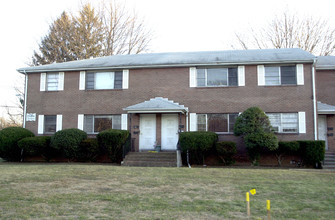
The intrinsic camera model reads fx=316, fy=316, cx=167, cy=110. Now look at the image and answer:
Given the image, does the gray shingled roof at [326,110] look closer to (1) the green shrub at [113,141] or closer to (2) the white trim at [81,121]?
(1) the green shrub at [113,141]

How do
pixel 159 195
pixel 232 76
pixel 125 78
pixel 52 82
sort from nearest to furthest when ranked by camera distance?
1. pixel 159 195
2. pixel 232 76
3. pixel 125 78
4. pixel 52 82

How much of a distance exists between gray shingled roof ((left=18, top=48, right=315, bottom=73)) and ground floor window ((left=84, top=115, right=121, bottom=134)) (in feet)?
9.27

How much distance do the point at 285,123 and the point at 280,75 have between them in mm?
2566

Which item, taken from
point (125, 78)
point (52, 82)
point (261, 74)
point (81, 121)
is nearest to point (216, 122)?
point (261, 74)

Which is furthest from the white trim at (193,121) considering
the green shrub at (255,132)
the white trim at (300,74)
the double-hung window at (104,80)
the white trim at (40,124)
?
the white trim at (40,124)

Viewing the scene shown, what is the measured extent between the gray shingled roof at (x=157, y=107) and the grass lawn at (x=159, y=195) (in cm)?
501

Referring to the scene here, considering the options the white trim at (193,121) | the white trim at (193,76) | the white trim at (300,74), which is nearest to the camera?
the white trim at (300,74)

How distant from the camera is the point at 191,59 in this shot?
17.9 m

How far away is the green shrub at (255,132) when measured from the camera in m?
14.7

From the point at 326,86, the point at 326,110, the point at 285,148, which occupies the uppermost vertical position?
the point at 326,86

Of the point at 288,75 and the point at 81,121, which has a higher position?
the point at 288,75

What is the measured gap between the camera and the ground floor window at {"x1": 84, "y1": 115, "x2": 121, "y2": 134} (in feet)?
58.6

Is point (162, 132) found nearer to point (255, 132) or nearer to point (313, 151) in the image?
point (255, 132)

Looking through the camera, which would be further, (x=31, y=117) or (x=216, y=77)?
(x=31, y=117)
